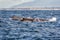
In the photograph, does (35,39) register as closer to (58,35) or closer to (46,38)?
(46,38)

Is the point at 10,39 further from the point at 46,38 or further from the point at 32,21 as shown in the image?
the point at 32,21

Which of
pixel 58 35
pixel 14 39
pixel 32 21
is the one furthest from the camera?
pixel 32 21

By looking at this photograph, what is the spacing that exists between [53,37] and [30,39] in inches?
103

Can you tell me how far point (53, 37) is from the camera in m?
28.5

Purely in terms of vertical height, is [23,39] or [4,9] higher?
[23,39]

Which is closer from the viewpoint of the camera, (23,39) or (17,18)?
(23,39)

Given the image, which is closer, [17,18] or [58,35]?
[58,35]

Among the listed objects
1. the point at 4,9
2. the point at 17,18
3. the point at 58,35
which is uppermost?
the point at 58,35

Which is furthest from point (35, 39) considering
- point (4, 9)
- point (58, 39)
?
point (4, 9)

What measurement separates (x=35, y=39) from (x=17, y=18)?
20.7 meters

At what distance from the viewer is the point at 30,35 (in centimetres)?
3014

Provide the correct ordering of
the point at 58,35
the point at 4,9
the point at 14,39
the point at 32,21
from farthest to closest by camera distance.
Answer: the point at 4,9 < the point at 32,21 < the point at 58,35 < the point at 14,39

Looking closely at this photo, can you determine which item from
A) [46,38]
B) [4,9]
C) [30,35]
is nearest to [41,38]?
[46,38]

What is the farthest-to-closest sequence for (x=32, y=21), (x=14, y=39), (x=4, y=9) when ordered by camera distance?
(x=4, y=9), (x=32, y=21), (x=14, y=39)
